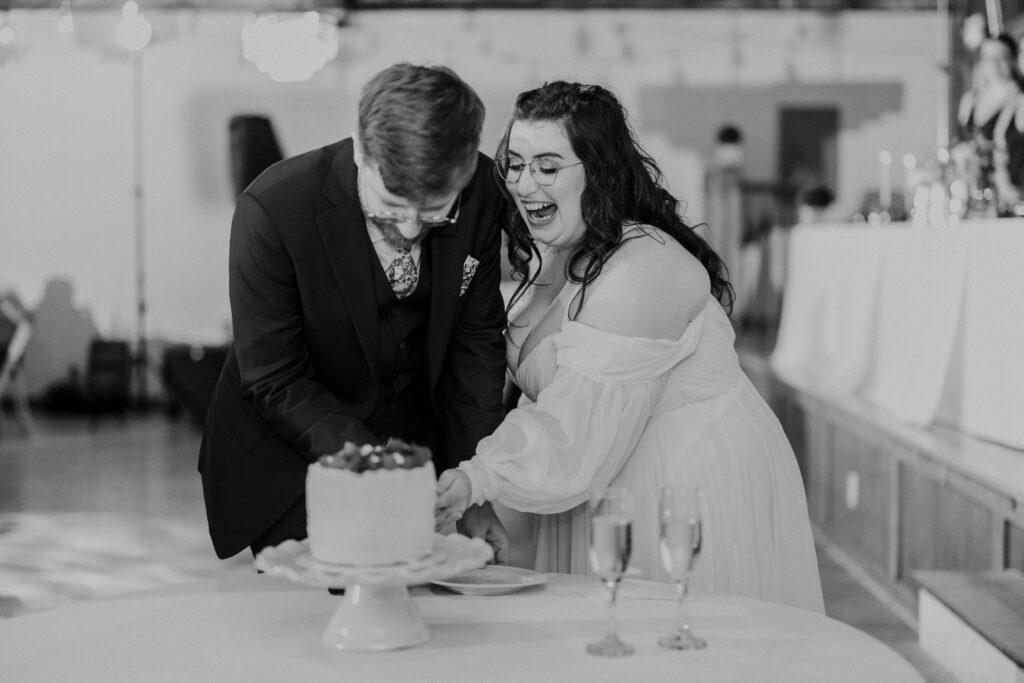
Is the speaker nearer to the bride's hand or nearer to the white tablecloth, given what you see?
the white tablecloth

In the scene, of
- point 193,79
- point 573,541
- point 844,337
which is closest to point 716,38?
point 193,79

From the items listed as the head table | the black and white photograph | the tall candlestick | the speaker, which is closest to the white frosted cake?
the black and white photograph

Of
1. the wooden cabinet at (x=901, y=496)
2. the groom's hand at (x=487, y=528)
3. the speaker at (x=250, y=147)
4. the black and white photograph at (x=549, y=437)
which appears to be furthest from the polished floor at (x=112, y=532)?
the speaker at (x=250, y=147)

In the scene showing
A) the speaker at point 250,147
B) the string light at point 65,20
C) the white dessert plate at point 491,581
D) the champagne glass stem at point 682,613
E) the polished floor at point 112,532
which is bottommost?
the polished floor at point 112,532

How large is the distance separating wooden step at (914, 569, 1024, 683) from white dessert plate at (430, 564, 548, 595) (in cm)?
162

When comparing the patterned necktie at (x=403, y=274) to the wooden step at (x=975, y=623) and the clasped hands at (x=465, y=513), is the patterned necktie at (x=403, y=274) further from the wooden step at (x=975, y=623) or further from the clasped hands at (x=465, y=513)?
the wooden step at (x=975, y=623)

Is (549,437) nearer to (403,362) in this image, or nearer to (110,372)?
(403,362)

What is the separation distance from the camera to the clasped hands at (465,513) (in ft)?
6.22

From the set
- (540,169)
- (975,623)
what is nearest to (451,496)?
(540,169)

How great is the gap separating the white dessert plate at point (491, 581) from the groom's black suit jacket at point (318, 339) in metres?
0.32

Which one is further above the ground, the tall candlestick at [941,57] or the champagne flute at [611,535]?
the tall candlestick at [941,57]

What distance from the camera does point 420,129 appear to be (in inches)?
67.1

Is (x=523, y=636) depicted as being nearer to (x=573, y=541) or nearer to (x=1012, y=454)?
(x=573, y=541)

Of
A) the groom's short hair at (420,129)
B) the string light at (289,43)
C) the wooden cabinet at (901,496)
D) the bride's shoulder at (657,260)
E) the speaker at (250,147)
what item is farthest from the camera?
the string light at (289,43)
